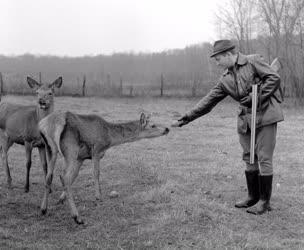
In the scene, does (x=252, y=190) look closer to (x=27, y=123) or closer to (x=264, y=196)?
(x=264, y=196)

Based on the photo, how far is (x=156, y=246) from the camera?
19.2 ft

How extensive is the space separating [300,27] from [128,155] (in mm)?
25503

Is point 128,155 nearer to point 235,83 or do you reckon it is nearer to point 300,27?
point 235,83

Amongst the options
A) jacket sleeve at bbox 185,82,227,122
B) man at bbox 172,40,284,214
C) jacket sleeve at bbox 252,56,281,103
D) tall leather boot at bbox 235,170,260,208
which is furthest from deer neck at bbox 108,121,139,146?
jacket sleeve at bbox 252,56,281,103

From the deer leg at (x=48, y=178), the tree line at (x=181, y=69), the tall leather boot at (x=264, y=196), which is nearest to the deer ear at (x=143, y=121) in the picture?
the deer leg at (x=48, y=178)

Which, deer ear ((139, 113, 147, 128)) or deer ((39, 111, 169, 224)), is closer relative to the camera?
deer ((39, 111, 169, 224))

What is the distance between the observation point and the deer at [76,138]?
283 inches

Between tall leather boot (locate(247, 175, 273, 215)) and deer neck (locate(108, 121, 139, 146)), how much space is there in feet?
7.62

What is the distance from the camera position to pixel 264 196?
23.6ft

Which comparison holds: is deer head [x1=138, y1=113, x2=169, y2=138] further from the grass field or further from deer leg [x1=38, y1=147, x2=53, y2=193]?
deer leg [x1=38, y1=147, x2=53, y2=193]

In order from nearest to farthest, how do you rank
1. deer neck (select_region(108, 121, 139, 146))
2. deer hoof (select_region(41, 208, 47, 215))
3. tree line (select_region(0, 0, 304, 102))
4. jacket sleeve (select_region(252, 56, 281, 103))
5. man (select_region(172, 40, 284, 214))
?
jacket sleeve (select_region(252, 56, 281, 103)) < man (select_region(172, 40, 284, 214)) < deer hoof (select_region(41, 208, 47, 215)) < deer neck (select_region(108, 121, 139, 146)) < tree line (select_region(0, 0, 304, 102))

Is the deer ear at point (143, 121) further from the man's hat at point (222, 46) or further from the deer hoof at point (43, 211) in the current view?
the deer hoof at point (43, 211)

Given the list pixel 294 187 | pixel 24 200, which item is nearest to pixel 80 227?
pixel 24 200

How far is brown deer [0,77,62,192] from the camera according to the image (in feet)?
29.2
